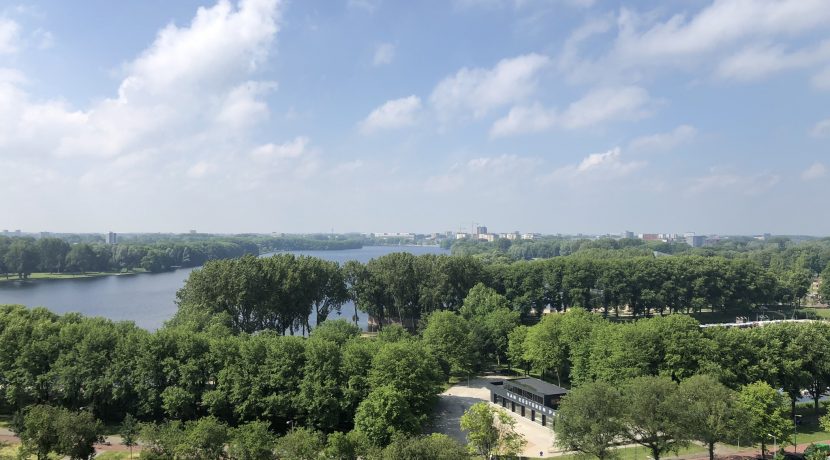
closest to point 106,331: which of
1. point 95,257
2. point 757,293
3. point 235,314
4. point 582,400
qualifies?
point 235,314

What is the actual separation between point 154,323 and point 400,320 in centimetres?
2772

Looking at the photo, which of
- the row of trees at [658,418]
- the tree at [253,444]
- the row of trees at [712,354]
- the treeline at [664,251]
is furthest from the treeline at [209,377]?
the treeline at [664,251]

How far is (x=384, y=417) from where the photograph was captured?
84.4 ft

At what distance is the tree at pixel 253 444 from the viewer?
22.9 metres

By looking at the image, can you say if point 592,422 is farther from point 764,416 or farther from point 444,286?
point 444,286

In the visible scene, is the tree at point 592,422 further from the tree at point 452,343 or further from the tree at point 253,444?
the tree at point 452,343

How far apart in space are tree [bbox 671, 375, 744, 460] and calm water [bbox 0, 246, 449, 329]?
45.5 meters

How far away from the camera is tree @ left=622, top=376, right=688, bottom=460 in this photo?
77.2ft

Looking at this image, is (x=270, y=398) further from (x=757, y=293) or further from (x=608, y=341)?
(x=757, y=293)

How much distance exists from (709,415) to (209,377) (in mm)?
25788

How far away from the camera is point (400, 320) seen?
196ft

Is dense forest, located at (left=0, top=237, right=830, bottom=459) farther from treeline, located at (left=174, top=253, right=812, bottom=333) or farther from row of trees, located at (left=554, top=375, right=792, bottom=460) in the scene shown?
treeline, located at (left=174, top=253, right=812, bottom=333)

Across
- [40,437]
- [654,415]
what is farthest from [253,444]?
[654,415]

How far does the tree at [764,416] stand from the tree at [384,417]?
15.9 meters
